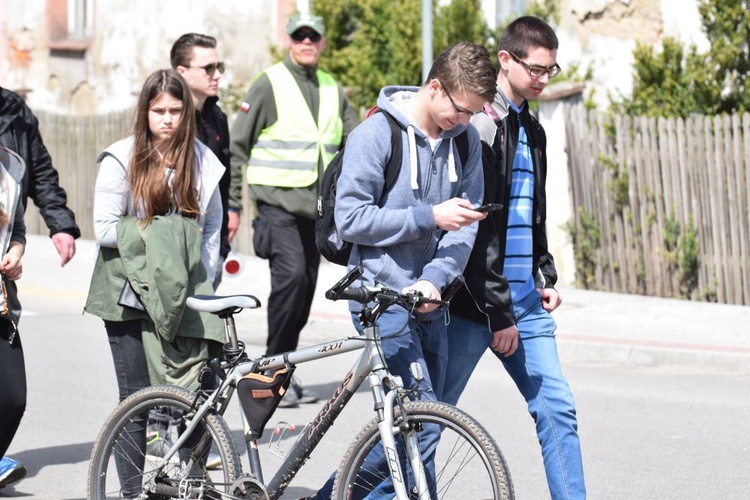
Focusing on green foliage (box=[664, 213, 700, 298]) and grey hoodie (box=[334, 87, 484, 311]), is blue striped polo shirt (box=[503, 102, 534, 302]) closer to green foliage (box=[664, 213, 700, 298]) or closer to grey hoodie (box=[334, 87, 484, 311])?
grey hoodie (box=[334, 87, 484, 311])

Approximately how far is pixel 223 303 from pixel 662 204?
27.3 feet

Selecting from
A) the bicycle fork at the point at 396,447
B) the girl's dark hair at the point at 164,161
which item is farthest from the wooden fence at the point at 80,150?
the bicycle fork at the point at 396,447

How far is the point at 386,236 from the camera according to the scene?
459 cm

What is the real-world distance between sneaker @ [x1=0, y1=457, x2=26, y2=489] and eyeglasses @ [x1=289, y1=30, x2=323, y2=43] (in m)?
3.03

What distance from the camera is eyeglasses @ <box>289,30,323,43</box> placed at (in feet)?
26.7

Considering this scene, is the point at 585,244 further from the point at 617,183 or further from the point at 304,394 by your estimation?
the point at 304,394

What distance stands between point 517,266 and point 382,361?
870 mm

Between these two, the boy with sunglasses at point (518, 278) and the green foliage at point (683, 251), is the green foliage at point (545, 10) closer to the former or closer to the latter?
the green foliage at point (683, 251)

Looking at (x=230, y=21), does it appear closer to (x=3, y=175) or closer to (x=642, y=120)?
(x=642, y=120)

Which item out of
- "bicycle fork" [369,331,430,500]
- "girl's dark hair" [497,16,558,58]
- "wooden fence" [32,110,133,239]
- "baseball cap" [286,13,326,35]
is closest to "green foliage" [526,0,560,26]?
"baseball cap" [286,13,326,35]

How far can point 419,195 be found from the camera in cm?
470

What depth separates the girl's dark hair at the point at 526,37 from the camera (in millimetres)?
5059

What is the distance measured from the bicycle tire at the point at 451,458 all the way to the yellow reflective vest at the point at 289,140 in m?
3.51

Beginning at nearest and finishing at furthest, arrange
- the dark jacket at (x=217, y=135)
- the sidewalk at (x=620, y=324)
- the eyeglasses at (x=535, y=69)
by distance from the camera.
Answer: the eyeglasses at (x=535, y=69) → the dark jacket at (x=217, y=135) → the sidewalk at (x=620, y=324)
